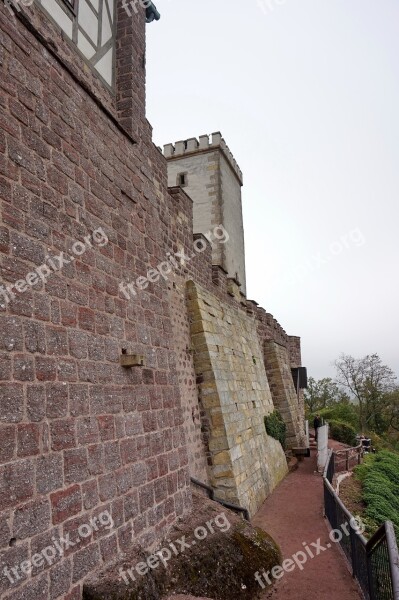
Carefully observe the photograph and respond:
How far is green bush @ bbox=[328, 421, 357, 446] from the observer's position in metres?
22.5

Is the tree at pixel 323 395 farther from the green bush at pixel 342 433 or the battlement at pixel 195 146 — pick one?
the battlement at pixel 195 146

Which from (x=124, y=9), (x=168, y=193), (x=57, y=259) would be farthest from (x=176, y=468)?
(x=124, y=9)

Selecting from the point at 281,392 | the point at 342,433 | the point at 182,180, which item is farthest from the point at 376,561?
the point at 342,433

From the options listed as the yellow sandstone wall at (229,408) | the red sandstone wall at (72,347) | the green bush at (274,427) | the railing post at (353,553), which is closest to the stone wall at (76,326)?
the red sandstone wall at (72,347)

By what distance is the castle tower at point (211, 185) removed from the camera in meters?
19.9

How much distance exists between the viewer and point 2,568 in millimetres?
2375

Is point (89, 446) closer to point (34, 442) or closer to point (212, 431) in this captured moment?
point (34, 442)

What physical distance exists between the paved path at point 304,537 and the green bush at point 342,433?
40.2 feet

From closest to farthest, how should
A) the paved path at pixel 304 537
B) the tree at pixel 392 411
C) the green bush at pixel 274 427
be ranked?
the paved path at pixel 304 537 < the green bush at pixel 274 427 < the tree at pixel 392 411

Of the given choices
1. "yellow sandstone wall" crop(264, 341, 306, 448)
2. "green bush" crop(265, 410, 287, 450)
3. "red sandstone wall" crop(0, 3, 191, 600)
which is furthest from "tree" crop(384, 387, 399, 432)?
"red sandstone wall" crop(0, 3, 191, 600)

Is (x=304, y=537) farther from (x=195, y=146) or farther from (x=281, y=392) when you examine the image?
(x=195, y=146)

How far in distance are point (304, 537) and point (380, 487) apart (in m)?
6.76

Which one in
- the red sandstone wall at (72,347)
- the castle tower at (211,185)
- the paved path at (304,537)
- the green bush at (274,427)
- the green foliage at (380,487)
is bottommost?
the green foliage at (380,487)

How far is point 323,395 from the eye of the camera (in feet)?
122
